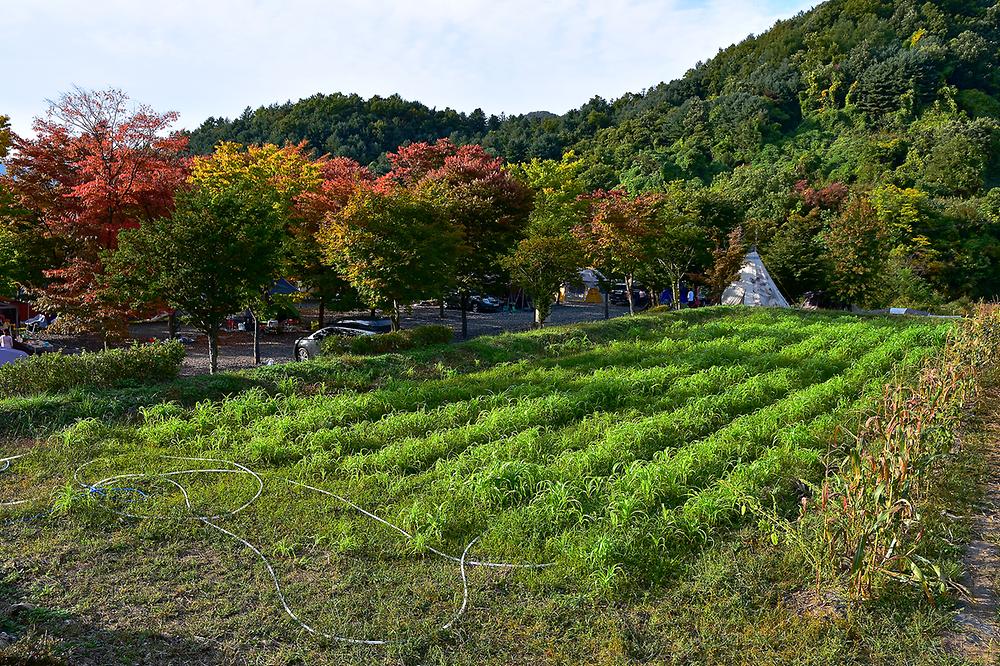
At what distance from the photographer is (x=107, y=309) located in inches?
470

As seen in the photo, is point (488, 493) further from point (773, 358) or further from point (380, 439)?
point (773, 358)

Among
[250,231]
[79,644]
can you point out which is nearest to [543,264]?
[250,231]

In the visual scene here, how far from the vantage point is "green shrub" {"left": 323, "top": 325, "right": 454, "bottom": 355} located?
36.6 ft

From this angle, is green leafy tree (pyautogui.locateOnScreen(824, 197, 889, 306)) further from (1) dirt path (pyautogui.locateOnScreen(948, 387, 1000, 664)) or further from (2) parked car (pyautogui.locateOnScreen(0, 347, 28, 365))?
(2) parked car (pyautogui.locateOnScreen(0, 347, 28, 365))

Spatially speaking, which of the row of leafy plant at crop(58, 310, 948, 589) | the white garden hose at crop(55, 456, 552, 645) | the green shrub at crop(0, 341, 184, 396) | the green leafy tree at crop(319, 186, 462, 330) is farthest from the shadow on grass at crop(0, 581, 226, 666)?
the green leafy tree at crop(319, 186, 462, 330)

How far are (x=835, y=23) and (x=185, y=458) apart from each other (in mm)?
86417

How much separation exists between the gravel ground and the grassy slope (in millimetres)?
5383

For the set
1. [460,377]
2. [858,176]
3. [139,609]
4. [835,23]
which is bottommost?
[139,609]

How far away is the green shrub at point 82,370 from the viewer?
26.7 ft

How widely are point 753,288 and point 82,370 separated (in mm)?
20859

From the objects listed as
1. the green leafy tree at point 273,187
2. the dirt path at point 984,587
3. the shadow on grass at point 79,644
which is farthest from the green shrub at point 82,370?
the dirt path at point 984,587

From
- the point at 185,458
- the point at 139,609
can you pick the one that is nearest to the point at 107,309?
the point at 185,458

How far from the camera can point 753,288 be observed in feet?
73.6

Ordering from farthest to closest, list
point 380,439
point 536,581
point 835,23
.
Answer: point 835,23
point 380,439
point 536,581
